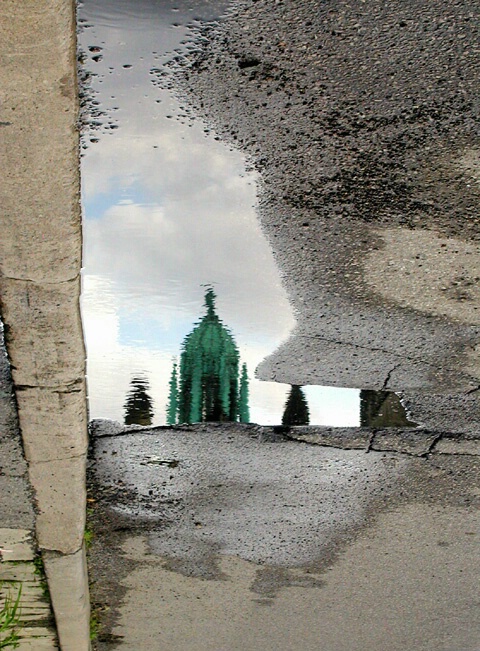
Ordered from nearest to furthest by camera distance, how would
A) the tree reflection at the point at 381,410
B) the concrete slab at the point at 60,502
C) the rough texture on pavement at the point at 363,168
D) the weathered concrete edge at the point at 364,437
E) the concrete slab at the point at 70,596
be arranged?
the rough texture on pavement at the point at 363,168, the concrete slab at the point at 60,502, the concrete slab at the point at 70,596, the tree reflection at the point at 381,410, the weathered concrete edge at the point at 364,437

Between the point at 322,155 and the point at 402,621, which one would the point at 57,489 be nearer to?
the point at 322,155

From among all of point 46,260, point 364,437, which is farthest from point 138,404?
point 46,260

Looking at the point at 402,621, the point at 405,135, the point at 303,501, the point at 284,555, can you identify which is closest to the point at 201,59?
the point at 405,135

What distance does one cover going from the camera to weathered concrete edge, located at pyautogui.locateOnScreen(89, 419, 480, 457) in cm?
393

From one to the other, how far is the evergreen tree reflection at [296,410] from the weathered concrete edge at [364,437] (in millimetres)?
36

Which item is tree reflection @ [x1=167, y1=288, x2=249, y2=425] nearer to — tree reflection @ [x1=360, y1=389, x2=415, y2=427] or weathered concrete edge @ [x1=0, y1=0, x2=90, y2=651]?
tree reflection @ [x1=360, y1=389, x2=415, y2=427]

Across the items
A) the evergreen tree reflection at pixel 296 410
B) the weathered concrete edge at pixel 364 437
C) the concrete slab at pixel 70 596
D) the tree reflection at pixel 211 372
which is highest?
the tree reflection at pixel 211 372

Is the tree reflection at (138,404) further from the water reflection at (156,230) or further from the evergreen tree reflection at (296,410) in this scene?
the evergreen tree reflection at (296,410)

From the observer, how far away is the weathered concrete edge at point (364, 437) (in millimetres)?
3928

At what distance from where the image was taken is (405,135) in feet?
10.5

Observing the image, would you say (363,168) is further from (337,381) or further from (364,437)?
(364,437)

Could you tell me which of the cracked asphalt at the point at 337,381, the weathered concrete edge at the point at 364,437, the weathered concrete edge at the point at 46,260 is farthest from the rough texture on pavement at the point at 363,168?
the weathered concrete edge at the point at 46,260

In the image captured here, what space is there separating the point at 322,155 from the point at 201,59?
2.14ft

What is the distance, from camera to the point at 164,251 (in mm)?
3648
